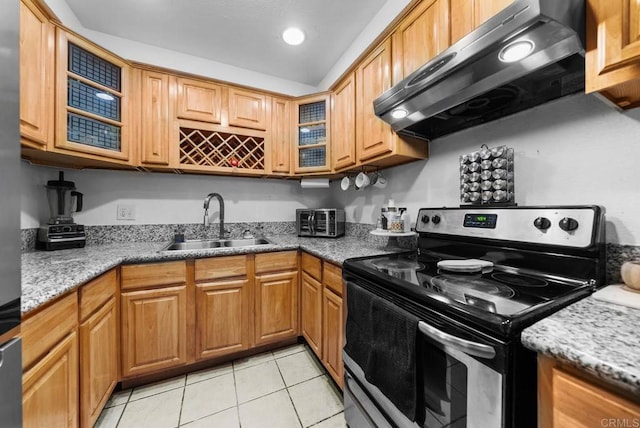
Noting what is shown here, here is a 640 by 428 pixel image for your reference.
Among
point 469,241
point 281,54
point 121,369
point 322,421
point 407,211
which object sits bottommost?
point 322,421

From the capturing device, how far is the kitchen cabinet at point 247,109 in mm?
2156

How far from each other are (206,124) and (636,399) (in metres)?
2.47

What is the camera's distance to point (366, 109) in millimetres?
1755

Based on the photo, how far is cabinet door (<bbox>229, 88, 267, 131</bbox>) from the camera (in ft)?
7.07

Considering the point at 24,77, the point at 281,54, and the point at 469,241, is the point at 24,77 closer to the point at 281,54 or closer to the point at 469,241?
the point at 281,54

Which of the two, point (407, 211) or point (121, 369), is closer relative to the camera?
point (121, 369)

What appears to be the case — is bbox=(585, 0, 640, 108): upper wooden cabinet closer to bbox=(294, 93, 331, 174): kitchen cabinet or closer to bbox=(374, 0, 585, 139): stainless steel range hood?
bbox=(374, 0, 585, 139): stainless steel range hood

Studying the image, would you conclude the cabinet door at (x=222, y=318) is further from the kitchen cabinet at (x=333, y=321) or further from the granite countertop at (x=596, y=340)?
the granite countertop at (x=596, y=340)

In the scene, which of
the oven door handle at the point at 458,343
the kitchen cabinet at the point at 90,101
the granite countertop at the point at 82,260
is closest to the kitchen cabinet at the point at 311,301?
the granite countertop at the point at 82,260

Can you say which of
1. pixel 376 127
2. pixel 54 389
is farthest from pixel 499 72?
pixel 54 389

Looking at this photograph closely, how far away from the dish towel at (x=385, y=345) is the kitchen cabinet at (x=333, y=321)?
0.23 m

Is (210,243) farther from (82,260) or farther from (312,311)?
(312,311)

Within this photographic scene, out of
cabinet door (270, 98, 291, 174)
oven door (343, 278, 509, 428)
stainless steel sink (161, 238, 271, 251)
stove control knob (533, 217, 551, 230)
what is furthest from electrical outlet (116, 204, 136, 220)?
stove control knob (533, 217, 551, 230)

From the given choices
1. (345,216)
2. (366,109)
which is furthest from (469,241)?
(345,216)
